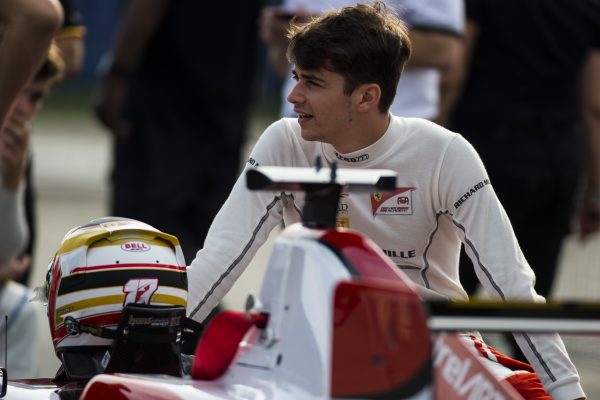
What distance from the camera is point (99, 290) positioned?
13.6ft

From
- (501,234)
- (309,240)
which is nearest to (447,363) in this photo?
(309,240)

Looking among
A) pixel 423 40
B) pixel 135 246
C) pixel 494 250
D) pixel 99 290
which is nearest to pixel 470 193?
pixel 494 250

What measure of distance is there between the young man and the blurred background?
497 mm

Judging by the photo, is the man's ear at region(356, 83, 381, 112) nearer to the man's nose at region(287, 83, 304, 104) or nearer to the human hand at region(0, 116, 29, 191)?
the man's nose at region(287, 83, 304, 104)

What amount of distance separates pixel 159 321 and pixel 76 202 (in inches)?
432

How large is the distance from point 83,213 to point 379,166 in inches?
384

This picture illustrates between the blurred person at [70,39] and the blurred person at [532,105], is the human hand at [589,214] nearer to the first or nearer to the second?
the blurred person at [532,105]

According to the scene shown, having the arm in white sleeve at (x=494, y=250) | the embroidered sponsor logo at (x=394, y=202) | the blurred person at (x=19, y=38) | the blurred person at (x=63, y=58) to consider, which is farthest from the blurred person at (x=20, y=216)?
the arm in white sleeve at (x=494, y=250)

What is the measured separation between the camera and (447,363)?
323cm

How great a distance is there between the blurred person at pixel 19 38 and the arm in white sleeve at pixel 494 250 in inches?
Answer: 54.9

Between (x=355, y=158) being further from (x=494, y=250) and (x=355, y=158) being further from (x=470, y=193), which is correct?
(x=494, y=250)

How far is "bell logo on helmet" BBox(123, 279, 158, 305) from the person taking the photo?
4.17 meters

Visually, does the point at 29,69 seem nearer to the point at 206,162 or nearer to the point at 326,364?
the point at 326,364

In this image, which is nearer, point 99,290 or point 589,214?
point 99,290
